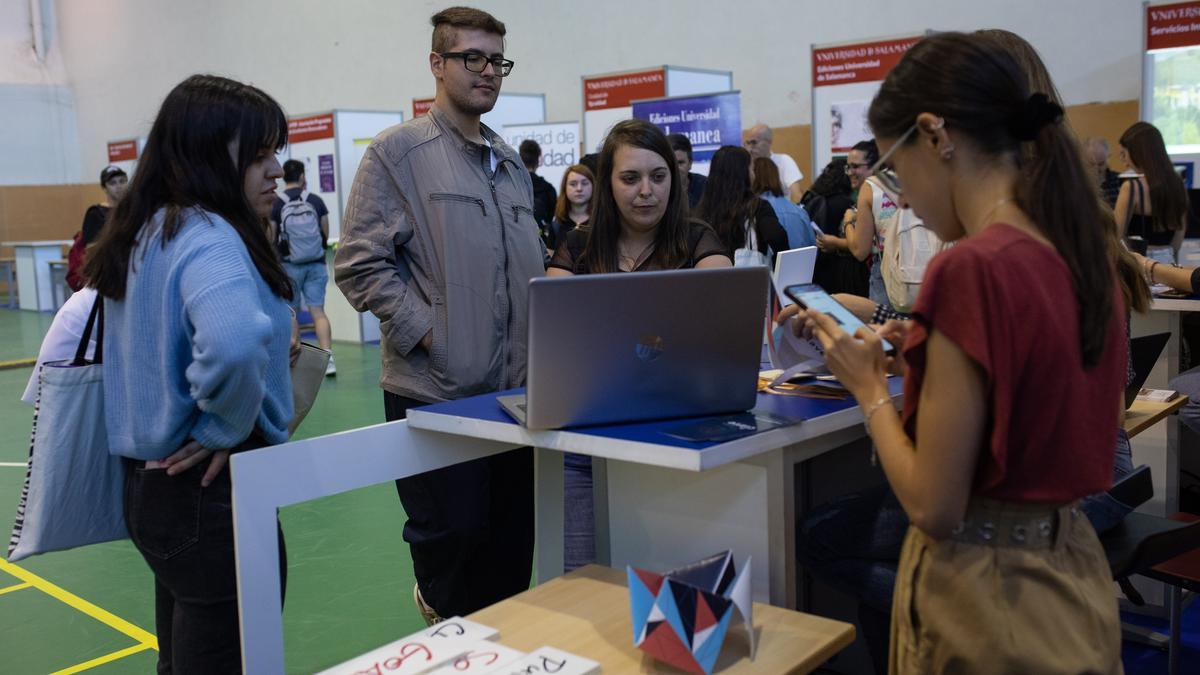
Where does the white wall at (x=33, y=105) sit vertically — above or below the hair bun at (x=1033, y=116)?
above

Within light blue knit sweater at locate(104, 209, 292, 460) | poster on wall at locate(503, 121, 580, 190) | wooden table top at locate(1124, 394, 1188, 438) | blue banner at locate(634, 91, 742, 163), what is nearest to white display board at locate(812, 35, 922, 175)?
blue banner at locate(634, 91, 742, 163)

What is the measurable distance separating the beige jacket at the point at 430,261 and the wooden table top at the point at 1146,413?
1456mm

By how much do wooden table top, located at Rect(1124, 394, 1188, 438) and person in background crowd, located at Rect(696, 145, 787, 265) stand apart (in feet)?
7.31

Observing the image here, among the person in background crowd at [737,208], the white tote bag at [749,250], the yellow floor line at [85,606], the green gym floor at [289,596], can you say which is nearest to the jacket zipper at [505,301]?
the green gym floor at [289,596]

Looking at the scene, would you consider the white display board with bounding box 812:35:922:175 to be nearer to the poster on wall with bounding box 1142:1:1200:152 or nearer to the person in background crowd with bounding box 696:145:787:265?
the poster on wall with bounding box 1142:1:1200:152

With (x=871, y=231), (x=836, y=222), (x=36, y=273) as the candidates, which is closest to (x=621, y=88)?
(x=836, y=222)

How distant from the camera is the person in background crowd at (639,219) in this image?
2.61 metres

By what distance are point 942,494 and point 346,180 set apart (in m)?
8.82

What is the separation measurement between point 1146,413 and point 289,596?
251 cm

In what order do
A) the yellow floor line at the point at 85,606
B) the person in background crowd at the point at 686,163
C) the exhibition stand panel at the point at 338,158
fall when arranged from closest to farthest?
the yellow floor line at the point at 85,606
the person in background crowd at the point at 686,163
the exhibition stand panel at the point at 338,158

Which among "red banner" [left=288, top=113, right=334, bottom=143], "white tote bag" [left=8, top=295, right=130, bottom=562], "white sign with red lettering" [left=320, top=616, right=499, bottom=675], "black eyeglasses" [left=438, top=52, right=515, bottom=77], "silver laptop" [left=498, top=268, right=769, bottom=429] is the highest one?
"red banner" [left=288, top=113, right=334, bottom=143]

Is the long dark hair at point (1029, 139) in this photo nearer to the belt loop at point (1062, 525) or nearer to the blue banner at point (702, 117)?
the belt loop at point (1062, 525)

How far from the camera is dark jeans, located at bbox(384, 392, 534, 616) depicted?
2.45 m

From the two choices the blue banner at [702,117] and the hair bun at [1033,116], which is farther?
the blue banner at [702,117]
